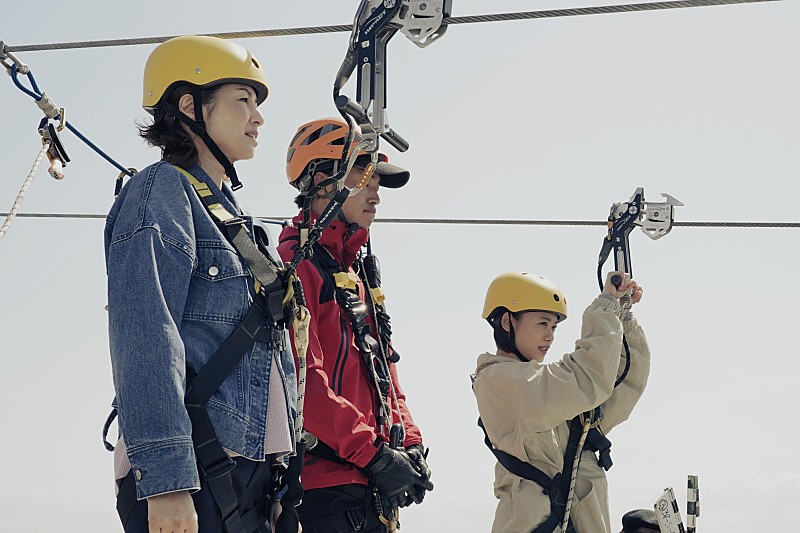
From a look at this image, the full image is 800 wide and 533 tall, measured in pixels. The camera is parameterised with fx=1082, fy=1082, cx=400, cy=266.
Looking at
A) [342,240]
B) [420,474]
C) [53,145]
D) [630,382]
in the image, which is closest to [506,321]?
[630,382]

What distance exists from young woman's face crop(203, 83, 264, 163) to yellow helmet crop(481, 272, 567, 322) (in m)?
2.69

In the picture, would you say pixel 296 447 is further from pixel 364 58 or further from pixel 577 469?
pixel 577 469

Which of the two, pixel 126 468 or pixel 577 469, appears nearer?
pixel 126 468

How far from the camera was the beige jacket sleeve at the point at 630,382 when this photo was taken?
219 inches

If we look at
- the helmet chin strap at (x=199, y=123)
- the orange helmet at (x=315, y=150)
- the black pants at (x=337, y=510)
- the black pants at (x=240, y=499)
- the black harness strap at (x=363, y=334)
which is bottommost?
the black pants at (x=240, y=499)

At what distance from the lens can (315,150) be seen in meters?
4.38

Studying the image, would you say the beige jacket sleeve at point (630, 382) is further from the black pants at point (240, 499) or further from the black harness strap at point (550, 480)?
the black pants at point (240, 499)

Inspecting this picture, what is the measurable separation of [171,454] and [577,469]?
307cm

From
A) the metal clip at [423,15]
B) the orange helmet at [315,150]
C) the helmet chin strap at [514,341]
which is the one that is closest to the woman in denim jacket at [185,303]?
the metal clip at [423,15]

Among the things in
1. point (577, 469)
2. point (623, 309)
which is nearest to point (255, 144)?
point (577, 469)

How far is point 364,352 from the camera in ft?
13.3

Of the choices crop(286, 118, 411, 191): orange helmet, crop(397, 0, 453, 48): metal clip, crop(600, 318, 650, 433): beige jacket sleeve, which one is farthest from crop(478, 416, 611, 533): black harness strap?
crop(397, 0, 453, 48): metal clip

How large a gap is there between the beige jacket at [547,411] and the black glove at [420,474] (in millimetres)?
1039

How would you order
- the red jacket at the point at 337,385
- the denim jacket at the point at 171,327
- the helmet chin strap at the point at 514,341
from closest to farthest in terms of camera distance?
the denim jacket at the point at 171,327 → the red jacket at the point at 337,385 → the helmet chin strap at the point at 514,341
